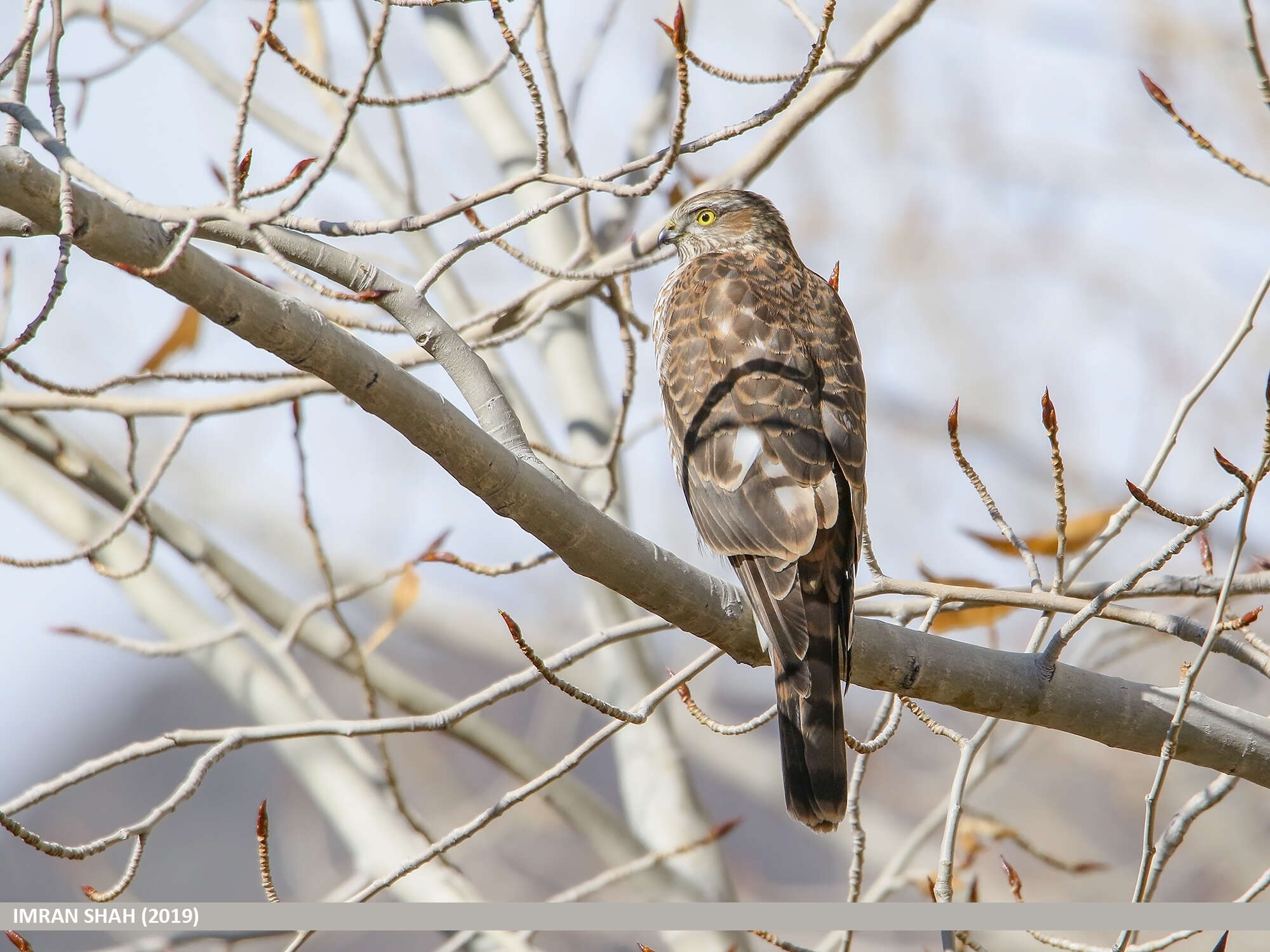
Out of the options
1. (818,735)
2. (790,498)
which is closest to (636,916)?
(818,735)

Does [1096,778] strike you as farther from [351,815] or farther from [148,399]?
[148,399]

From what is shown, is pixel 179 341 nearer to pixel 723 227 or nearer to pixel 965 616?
pixel 723 227

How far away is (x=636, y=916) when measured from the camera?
290cm

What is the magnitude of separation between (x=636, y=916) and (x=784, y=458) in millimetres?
1259

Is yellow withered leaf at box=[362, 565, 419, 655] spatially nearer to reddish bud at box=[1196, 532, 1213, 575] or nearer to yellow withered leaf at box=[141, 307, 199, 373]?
yellow withered leaf at box=[141, 307, 199, 373]

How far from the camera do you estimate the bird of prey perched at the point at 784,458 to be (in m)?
2.83

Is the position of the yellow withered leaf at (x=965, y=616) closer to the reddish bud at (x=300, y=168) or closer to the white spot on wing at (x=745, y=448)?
the white spot on wing at (x=745, y=448)

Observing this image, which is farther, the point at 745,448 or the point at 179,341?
the point at 179,341

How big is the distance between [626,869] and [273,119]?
12.9 feet

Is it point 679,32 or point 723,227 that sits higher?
point 723,227

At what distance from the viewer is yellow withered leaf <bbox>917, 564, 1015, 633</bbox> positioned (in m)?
3.16

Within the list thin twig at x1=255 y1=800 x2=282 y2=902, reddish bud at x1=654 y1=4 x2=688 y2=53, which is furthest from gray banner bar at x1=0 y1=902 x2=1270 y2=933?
reddish bud at x1=654 y1=4 x2=688 y2=53

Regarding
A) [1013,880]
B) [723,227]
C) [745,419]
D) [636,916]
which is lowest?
[636,916]

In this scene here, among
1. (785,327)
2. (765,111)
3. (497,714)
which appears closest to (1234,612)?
(785,327)
